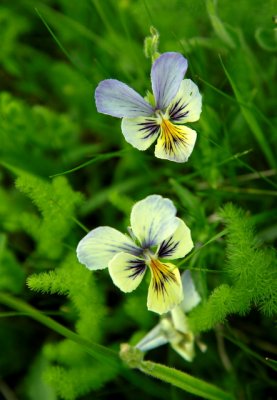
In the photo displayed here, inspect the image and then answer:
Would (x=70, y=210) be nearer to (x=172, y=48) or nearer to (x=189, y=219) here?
(x=189, y=219)

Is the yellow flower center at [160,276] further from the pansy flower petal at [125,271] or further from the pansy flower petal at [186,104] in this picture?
the pansy flower petal at [186,104]

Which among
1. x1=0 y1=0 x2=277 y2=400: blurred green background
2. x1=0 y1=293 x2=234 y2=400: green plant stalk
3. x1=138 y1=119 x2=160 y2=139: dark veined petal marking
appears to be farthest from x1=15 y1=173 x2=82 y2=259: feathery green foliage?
x1=138 y1=119 x2=160 y2=139: dark veined petal marking

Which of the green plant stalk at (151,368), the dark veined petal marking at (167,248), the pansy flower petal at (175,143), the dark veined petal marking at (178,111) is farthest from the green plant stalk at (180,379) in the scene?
the dark veined petal marking at (178,111)

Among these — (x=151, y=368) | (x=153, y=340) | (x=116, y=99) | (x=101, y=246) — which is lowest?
(x=153, y=340)

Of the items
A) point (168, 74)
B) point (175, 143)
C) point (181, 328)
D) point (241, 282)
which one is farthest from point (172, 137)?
point (181, 328)

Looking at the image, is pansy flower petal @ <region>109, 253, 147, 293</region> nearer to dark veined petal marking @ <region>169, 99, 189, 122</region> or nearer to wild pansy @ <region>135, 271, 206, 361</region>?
wild pansy @ <region>135, 271, 206, 361</region>

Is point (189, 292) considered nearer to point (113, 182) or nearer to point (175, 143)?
point (175, 143)
